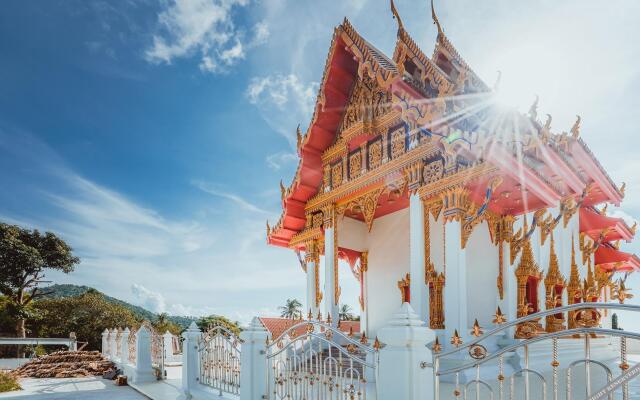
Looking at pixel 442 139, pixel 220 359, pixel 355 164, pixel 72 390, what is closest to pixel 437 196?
pixel 442 139

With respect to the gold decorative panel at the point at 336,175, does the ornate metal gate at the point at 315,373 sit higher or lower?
lower

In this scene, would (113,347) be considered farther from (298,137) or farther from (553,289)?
(553,289)

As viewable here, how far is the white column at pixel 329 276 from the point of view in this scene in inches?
313

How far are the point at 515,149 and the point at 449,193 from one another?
41.4 inches

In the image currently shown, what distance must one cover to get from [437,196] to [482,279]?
68.4 inches

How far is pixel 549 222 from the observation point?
7.94 m

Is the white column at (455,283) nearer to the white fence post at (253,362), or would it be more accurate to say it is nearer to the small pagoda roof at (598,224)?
the white fence post at (253,362)

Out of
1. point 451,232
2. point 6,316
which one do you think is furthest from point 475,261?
point 6,316

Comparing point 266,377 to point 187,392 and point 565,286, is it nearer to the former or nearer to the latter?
point 187,392

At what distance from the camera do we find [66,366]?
1115cm

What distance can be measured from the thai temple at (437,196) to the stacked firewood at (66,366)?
5.74 meters

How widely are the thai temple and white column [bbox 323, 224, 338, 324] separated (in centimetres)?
2

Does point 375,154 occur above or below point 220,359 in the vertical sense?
above

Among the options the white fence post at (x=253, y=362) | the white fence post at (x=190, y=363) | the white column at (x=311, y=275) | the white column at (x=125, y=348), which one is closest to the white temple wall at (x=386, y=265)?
the white column at (x=311, y=275)
